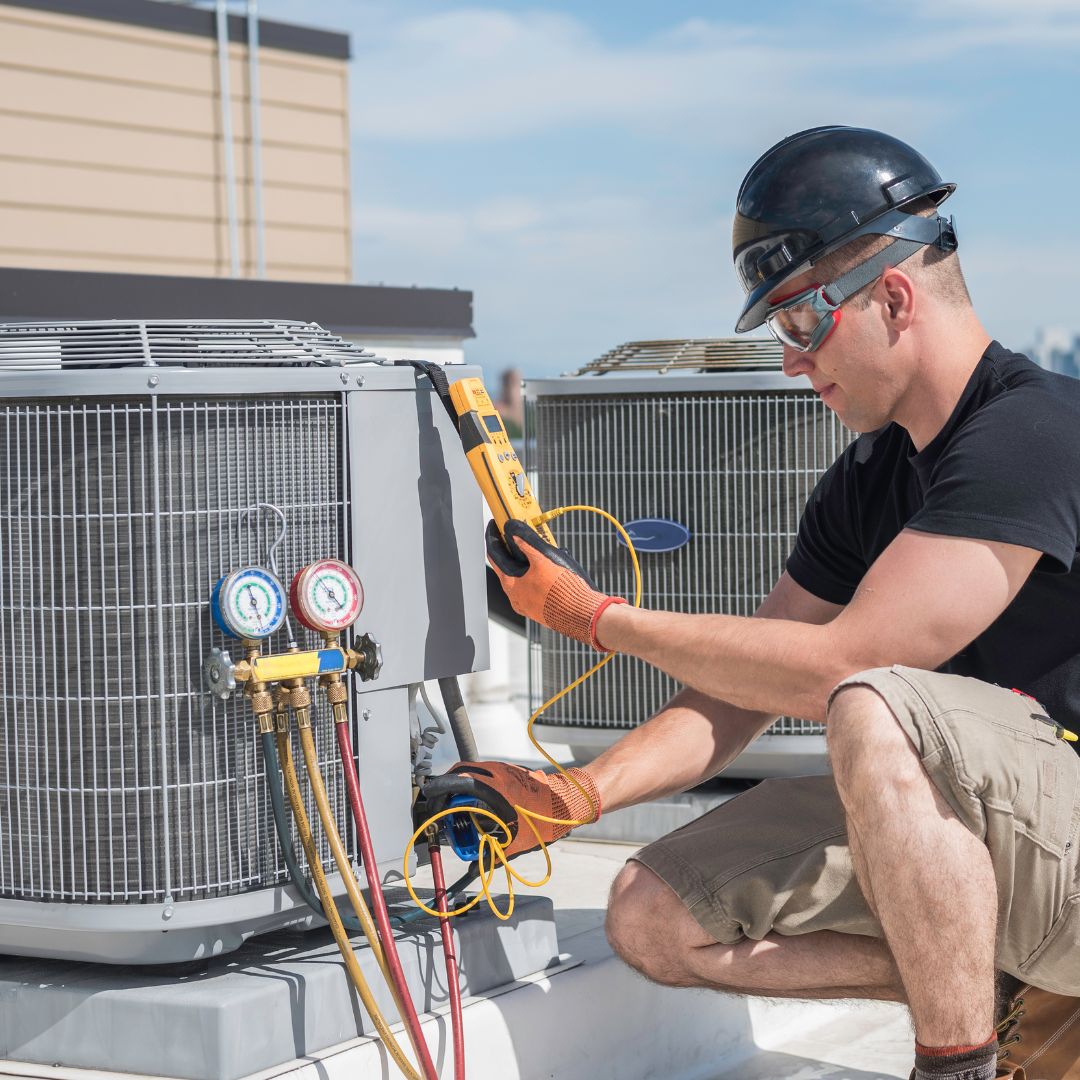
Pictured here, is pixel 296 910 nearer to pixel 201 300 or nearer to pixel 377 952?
pixel 377 952

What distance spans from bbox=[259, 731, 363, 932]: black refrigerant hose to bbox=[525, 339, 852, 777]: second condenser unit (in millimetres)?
1694

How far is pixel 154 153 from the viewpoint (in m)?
9.30

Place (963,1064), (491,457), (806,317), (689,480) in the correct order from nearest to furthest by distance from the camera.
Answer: (963,1064) → (806,317) → (491,457) → (689,480)

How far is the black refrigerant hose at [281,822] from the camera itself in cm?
246

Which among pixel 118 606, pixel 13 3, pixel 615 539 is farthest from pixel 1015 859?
pixel 13 3

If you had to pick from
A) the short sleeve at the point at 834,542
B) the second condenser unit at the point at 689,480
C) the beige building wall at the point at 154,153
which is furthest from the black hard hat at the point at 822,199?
the beige building wall at the point at 154,153

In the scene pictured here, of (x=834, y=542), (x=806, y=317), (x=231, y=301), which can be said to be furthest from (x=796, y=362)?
(x=231, y=301)

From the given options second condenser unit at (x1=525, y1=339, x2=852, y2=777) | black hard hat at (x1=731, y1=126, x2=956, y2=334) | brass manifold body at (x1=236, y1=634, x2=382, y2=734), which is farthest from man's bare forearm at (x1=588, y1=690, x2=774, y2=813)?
second condenser unit at (x1=525, y1=339, x2=852, y2=777)

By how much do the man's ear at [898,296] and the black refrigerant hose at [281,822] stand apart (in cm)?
126

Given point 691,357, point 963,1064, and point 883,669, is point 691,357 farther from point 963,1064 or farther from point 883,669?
point 963,1064

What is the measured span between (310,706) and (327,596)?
21cm

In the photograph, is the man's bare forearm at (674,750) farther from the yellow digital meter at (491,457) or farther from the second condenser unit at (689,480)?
the second condenser unit at (689,480)

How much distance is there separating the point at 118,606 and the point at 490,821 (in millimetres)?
791

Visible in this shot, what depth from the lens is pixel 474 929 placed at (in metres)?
2.74
